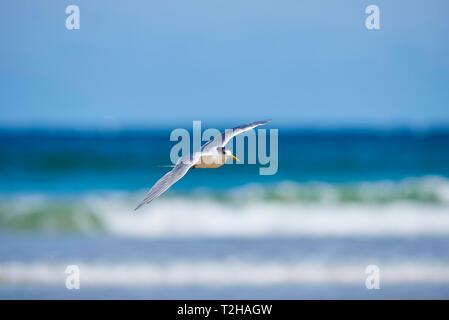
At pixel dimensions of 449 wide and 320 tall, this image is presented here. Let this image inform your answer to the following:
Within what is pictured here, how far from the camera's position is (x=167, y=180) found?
4105 millimetres

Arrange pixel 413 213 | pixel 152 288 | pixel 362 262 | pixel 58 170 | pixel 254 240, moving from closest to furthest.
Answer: pixel 152 288 → pixel 362 262 → pixel 254 240 → pixel 413 213 → pixel 58 170

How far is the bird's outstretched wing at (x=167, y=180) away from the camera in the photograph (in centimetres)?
384

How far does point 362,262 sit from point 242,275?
1.02 meters

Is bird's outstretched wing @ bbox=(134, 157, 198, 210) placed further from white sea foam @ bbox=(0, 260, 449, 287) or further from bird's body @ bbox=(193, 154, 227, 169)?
white sea foam @ bbox=(0, 260, 449, 287)

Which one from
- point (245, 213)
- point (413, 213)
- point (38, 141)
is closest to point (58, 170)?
point (38, 141)

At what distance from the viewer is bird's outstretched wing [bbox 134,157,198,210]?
3836mm

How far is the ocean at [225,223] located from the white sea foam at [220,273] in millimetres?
15

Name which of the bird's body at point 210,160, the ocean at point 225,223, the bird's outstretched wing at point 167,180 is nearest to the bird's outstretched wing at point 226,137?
the bird's body at point 210,160

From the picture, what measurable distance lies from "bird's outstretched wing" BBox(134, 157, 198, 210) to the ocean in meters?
1.25

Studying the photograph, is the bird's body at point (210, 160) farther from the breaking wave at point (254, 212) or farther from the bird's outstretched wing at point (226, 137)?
the breaking wave at point (254, 212)

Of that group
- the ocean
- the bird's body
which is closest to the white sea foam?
the ocean

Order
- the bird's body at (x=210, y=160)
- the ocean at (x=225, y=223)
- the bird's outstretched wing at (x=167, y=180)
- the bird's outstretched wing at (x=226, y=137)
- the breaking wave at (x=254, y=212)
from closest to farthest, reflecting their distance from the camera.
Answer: the bird's outstretched wing at (x=167, y=180)
the bird's body at (x=210, y=160)
the bird's outstretched wing at (x=226, y=137)
the ocean at (x=225, y=223)
the breaking wave at (x=254, y=212)

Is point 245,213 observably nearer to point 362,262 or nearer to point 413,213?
point 413,213

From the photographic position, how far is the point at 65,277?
554cm
